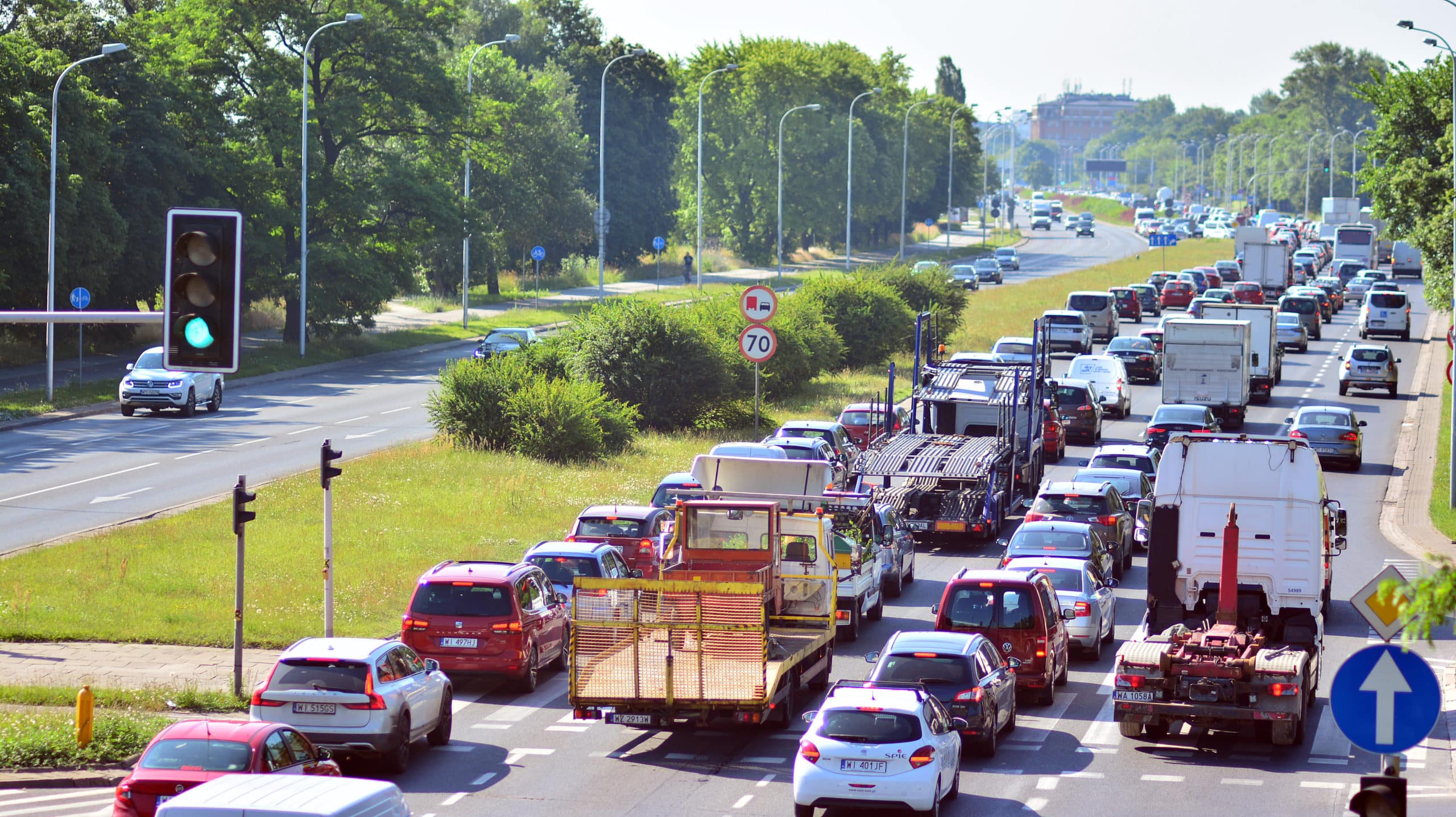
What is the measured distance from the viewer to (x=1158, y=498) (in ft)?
70.6

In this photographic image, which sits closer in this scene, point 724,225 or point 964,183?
point 724,225

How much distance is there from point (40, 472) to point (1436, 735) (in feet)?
89.0

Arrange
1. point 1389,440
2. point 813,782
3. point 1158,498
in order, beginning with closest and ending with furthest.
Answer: point 813,782 < point 1158,498 < point 1389,440

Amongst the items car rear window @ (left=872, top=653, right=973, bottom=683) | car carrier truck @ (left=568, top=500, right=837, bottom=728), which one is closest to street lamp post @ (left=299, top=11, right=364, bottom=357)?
car carrier truck @ (left=568, top=500, right=837, bottom=728)

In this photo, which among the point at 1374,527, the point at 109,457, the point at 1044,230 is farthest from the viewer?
the point at 1044,230

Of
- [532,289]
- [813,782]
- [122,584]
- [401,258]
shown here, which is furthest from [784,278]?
[813,782]

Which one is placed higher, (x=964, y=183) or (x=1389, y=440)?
(x=964, y=183)

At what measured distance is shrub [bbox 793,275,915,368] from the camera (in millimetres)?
58750

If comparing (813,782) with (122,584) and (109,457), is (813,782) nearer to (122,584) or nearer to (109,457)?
(122,584)

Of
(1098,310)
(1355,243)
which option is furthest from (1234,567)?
(1355,243)

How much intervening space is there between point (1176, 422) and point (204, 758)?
100ft

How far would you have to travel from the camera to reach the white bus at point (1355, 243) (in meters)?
101

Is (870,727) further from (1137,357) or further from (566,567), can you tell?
(1137,357)

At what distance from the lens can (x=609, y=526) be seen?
87.9ft
